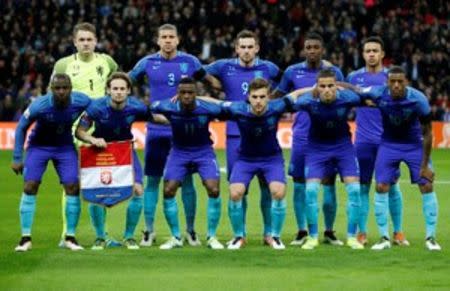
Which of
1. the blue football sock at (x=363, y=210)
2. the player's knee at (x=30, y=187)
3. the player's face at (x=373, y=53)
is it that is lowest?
the blue football sock at (x=363, y=210)

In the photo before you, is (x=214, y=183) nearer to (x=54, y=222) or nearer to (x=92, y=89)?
(x=92, y=89)

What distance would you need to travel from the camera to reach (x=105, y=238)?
52.9ft

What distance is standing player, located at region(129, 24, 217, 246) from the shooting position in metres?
16.5

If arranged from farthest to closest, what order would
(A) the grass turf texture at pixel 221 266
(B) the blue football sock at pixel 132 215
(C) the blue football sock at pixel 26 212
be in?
(B) the blue football sock at pixel 132 215 < (C) the blue football sock at pixel 26 212 < (A) the grass turf texture at pixel 221 266

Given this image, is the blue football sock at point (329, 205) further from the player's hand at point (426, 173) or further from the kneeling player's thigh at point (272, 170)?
the player's hand at point (426, 173)

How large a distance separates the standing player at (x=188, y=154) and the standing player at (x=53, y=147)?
100cm

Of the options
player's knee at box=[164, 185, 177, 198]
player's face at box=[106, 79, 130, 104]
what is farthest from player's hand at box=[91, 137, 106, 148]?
player's knee at box=[164, 185, 177, 198]

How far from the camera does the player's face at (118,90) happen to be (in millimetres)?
15680

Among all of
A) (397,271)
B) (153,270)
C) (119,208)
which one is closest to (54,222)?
(119,208)

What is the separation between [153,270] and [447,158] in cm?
1749

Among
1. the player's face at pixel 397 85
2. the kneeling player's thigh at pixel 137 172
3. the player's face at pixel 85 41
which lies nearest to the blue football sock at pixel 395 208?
the player's face at pixel 397 85

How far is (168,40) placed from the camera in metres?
16.5

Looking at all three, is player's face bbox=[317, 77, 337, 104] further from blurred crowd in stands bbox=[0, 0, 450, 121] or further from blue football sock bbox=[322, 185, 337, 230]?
blurred crowd in stands bbox=[0, 0, 450, 121]

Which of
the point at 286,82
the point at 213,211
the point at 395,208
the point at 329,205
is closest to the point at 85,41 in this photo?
the point at 286,82
